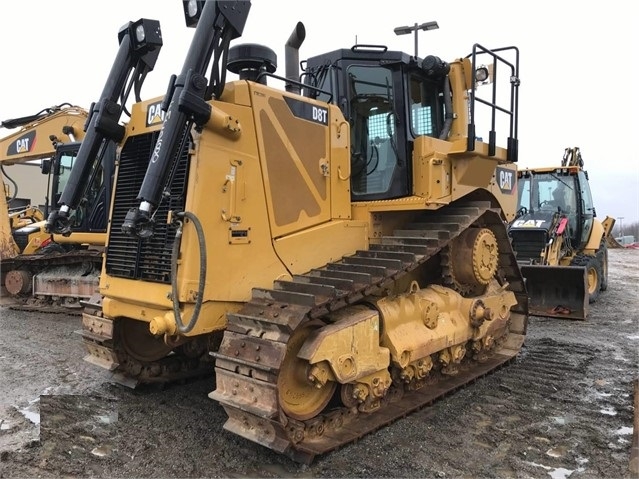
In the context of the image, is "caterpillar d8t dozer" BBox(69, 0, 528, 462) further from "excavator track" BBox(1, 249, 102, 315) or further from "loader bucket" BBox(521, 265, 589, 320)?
"excavator track" BBox(1, 249, 102, 315)

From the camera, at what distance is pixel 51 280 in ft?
34.1

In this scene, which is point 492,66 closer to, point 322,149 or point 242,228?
point 322,149

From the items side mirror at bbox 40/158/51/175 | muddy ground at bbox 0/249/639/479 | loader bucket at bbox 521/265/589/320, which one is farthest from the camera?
side mirror at bbox 40/158/51/175

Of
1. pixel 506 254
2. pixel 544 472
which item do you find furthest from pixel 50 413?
pixel 506 254

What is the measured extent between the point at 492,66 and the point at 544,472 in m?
3.59

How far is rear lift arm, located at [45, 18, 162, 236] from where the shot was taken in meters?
4.29

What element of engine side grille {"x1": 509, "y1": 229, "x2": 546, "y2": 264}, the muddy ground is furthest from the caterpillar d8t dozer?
engine side grille {"x1": 509, "y1": 229, "x2": 546, "y2": 264}

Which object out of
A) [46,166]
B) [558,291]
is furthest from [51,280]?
[558,291]

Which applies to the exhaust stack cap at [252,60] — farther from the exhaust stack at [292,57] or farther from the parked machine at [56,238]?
the parked machine at [56,238]

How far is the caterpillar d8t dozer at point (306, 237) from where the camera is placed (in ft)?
12.0

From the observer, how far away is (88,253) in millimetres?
9938

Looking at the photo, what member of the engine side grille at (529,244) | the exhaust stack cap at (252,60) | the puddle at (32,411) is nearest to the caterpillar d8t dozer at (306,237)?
the exhaust stack cap at (252,60)

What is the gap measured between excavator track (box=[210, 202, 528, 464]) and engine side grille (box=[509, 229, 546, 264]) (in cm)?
494

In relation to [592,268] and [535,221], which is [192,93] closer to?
[535,221]
